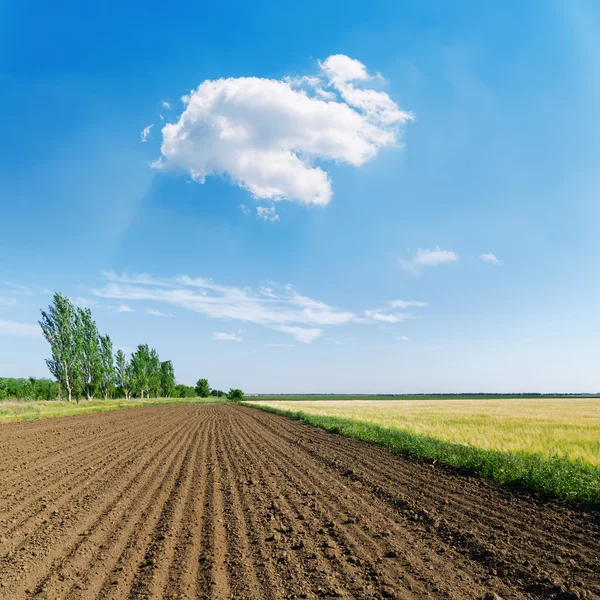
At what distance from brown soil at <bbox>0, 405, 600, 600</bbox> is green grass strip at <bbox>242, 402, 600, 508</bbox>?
0.60 meters

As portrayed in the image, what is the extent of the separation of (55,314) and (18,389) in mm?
38471

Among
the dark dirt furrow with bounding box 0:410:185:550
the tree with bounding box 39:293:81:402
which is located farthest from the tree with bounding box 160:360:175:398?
the dark dirt furrow with bounding box 0:410:185:550

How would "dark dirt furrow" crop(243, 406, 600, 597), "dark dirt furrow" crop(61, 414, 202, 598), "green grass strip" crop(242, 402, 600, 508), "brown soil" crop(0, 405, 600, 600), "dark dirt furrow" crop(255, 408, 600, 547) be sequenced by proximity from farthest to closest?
"green grass strip" crop(242, 402, 600, 508), "dark dirt furrow" crop(255, 408, 600, 547), "dark dirt furrow" crop(243, 406, 600, 597), "dark dirt furrow" crop(61, 414, 202, 598), "brown soil" crop(0, 405, 600, 600)

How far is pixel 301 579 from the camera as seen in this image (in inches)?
218

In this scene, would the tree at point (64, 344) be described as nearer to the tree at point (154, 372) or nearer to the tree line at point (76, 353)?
the tree line at point (76, 353)

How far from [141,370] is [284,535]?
4040 inches

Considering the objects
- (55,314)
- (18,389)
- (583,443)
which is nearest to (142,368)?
(18,389)

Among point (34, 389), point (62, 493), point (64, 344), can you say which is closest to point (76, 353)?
point (64, 344)

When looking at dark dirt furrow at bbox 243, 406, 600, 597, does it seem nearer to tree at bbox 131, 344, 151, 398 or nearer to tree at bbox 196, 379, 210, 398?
tree at bbox 131, 344, 151, 398

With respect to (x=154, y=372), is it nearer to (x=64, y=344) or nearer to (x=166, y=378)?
(x=166, y=378)

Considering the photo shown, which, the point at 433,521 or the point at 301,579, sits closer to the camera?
the point at 301,579

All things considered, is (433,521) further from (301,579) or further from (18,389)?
(18,389)

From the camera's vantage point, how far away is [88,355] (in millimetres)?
65062

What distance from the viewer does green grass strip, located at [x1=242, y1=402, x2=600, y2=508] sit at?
9.30 m
